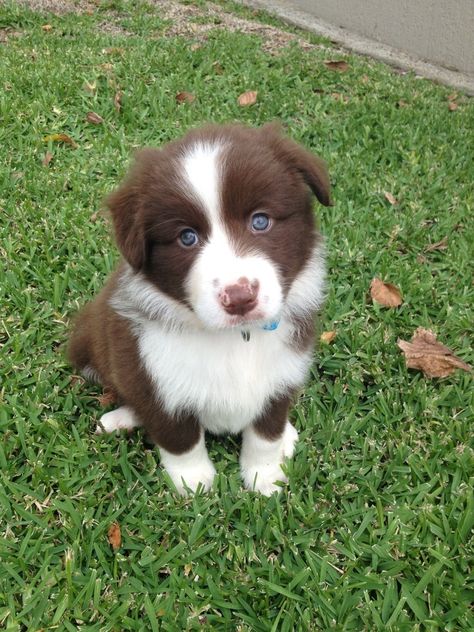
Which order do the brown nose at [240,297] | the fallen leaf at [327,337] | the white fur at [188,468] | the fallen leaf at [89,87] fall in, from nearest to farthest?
the brown nose at [240,297] → the white fur at [188,468] → the fallen leaf at [327,337] → the fallen leaf at [89,87]

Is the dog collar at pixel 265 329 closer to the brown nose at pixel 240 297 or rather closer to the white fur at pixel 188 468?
the brown nose at pixel 240 297

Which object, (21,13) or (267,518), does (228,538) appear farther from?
(21,13)

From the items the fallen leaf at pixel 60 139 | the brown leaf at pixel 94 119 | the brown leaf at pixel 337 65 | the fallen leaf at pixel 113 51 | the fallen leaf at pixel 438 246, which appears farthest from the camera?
the brown leaf at pixel 337 65

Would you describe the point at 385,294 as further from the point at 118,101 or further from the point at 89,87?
the point at 89,87

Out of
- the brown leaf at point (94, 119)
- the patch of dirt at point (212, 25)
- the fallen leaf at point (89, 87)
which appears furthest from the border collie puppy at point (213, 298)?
the patch of dirt at point (212, 25)

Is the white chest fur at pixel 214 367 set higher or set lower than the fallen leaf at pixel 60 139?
higher

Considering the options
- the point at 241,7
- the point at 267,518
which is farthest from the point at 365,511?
the point at 241,7

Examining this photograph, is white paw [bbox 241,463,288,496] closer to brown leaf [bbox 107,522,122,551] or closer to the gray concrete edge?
brown leaf [bbox 107,522,122,551]
